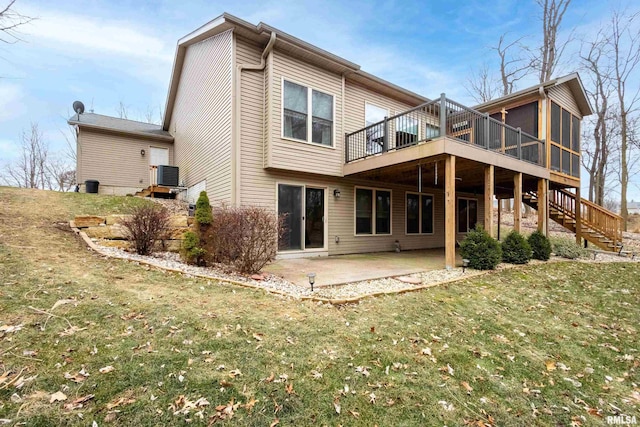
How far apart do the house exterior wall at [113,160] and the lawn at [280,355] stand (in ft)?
29.8

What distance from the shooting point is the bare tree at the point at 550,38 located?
1727 centimetres

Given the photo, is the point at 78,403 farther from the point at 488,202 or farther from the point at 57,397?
the point at 488,202

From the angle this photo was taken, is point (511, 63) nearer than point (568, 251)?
No

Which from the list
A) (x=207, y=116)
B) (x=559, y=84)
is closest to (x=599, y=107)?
(x=559, y=84)

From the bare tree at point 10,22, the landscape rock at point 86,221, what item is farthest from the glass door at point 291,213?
the bare tree at point 10,22

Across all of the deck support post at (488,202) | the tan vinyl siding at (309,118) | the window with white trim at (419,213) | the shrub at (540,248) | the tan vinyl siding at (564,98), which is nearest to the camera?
the deck support post at (488,202)

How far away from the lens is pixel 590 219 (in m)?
11.1

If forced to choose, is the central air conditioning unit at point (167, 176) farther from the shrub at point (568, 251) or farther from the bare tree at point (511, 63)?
the bare tree at point (511, 63)

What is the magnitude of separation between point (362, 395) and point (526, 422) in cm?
126

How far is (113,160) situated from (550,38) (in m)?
24.7

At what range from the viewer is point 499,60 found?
2044 centimetres

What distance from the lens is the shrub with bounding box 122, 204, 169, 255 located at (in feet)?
18.6

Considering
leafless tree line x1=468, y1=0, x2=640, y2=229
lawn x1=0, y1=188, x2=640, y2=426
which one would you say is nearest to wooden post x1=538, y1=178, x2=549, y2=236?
lawn x1=0, y1=188, x2=640, y2=426

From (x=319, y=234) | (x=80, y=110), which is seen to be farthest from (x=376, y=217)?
(x=80, y=110)
